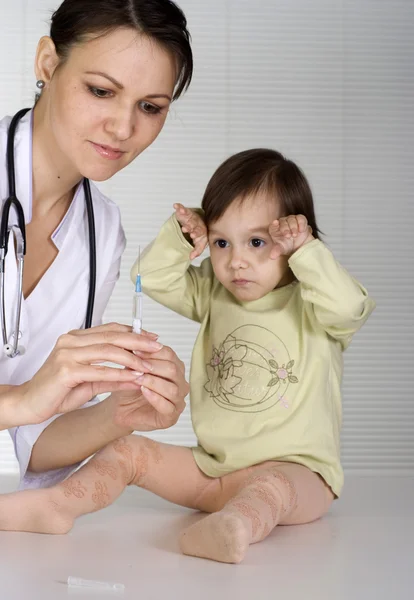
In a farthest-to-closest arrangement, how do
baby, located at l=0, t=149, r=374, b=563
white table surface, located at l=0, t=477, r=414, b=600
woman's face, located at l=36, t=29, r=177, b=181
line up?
baby, located at l=0, t=149, r=374, b=563 < woman's face, located at l=36, t=29, r=177, b=181 < white table surface, located at l=0, t=477, r=414, b=600

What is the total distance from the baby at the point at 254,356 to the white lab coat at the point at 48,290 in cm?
15

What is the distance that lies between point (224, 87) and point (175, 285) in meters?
1.88

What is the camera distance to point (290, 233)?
1886 mm

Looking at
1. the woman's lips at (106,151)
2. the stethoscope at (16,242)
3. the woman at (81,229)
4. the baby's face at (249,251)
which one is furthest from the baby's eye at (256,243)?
the stethoscope at (16,242)

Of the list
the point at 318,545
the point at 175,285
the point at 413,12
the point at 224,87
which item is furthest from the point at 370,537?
the point at 413,12

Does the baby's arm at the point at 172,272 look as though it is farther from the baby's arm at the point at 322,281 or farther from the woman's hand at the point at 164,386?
the woman's hand at the point at 164,386

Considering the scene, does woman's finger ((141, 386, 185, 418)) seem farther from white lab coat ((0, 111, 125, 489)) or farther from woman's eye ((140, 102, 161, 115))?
woman's eye ((140, 102, 161, 115))

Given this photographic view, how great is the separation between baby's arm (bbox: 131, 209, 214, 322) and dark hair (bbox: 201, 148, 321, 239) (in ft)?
0.26

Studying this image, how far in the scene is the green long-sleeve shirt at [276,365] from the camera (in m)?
1.84

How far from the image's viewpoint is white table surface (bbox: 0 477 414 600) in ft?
4.35

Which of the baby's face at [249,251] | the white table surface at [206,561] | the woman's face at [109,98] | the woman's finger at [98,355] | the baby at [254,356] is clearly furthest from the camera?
the baby's face at [249,251]

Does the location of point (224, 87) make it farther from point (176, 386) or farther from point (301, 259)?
point (176, 386)

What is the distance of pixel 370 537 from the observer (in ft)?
5.59

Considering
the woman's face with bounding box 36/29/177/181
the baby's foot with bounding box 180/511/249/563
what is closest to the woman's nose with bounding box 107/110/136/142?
the woman's face with bounding box 36/29/177/181
